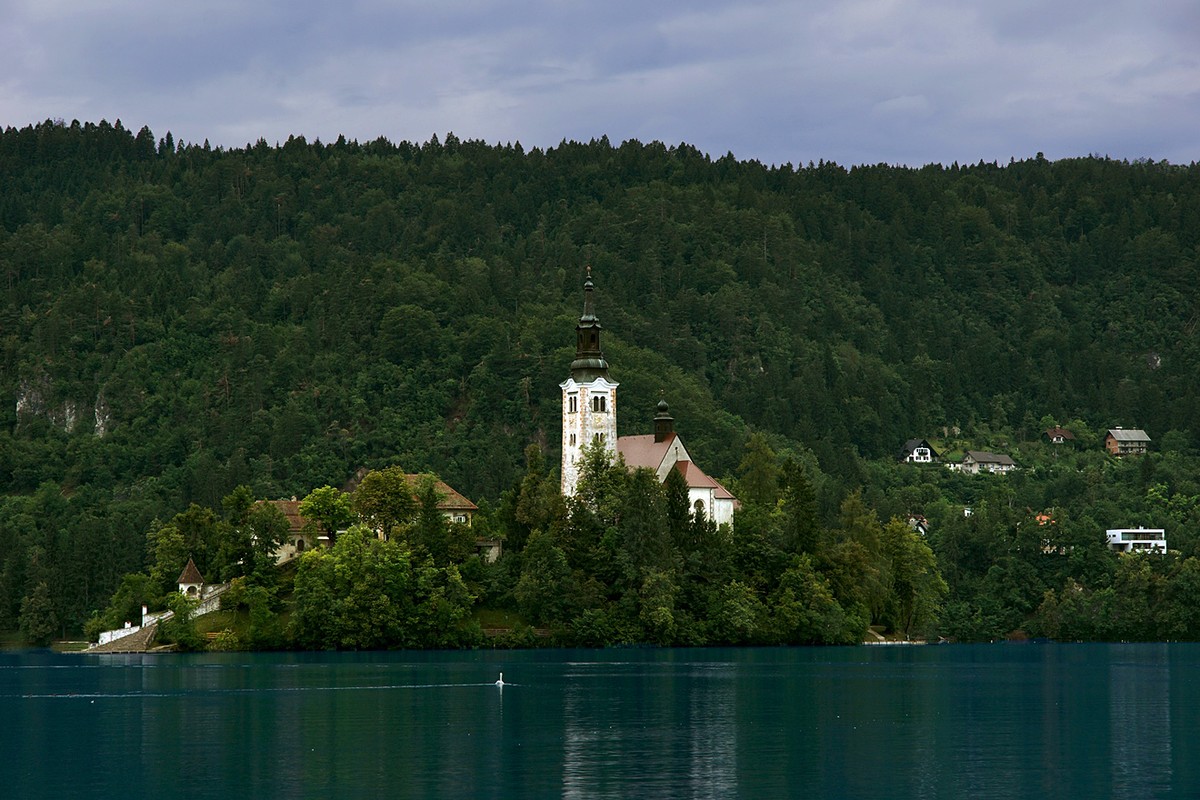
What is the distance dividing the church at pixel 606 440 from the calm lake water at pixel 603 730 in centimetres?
2955

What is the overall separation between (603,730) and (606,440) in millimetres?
71435

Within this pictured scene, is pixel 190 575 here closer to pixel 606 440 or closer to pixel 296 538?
pixel 296 538

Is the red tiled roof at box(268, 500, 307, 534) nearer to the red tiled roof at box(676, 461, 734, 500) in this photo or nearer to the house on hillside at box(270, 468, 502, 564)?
the house on hillside at box(270, 468, 502, 564)

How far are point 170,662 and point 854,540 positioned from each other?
51808 millimetres

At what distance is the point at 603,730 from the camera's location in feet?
247

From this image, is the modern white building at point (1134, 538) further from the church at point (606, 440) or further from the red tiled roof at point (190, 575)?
the red tiled roof at point (190, 575)

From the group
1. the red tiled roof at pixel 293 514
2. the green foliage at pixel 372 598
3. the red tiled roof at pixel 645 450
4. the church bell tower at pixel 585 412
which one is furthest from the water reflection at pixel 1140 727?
the red tiled roof at pixel 293 514

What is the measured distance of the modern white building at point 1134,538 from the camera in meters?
180

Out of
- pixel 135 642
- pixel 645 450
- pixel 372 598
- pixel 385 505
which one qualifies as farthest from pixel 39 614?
pixel 645 450

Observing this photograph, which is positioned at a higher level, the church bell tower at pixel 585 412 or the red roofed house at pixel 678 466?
the church bell tower at pixel 585 412

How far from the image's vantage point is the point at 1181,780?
6147 cm

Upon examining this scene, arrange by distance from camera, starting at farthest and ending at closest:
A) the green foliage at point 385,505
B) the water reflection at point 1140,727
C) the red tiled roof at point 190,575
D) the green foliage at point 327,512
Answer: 1. the green foliage at point 327,512
2. the green foliage at point 385,505
3. the red tiled roof at point 190,575
4. the water reflection at point 1140,727

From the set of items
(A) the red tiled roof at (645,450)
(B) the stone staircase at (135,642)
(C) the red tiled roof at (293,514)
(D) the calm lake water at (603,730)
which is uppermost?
(A) the red tiled roof at (645,450)

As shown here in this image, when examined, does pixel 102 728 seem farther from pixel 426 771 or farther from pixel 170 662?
pixel 170 662
